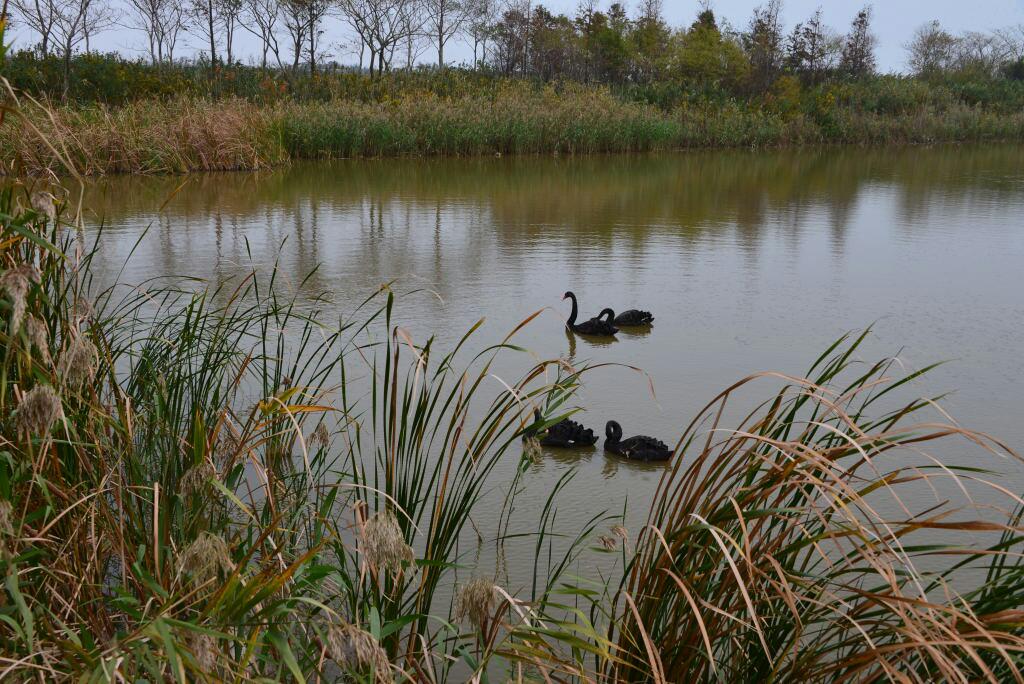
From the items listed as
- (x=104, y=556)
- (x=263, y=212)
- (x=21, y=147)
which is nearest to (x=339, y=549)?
(x=104, y=556)

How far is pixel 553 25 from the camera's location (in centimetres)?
3362

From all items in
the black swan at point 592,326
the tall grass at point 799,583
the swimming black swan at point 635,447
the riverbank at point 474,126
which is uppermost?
the riverbank at point 474,126

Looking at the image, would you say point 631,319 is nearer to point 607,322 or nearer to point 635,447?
point 607,322

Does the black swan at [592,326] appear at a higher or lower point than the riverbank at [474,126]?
lower

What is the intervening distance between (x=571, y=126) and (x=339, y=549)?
16.7m

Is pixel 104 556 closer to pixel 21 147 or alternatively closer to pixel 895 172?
pixel 21 147

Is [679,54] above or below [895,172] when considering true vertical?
above

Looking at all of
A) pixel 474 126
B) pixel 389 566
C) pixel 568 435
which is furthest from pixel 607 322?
pixel 474 126

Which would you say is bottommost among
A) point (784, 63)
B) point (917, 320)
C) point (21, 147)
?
point (917, 320)

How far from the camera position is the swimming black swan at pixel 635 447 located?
3.46 meters

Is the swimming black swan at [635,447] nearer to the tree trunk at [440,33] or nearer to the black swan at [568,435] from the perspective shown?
the black swan at [568,435]

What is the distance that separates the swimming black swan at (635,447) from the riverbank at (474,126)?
4511 mm

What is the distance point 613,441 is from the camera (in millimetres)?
3553

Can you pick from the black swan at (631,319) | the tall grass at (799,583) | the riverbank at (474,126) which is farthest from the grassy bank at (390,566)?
the riverbank at (474,126)
